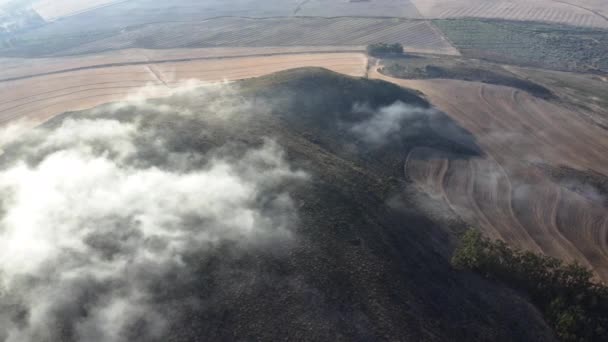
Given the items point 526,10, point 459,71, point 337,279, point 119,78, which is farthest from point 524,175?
point 526,10

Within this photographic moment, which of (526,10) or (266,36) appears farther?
(526,10)

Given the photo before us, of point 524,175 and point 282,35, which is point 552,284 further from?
point 282,35

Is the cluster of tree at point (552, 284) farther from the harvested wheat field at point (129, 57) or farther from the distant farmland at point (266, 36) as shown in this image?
the distant farmland at point (266, 36)

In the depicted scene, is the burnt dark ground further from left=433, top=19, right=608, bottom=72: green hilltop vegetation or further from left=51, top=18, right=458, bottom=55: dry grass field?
left=433, top=19, right=608, bottom=72: green hilltop vegetation

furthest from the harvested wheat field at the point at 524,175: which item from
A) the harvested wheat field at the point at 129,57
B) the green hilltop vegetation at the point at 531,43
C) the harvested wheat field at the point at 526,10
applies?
the harvested wheat field at the point at 526,10

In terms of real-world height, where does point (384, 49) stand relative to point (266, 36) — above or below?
below
